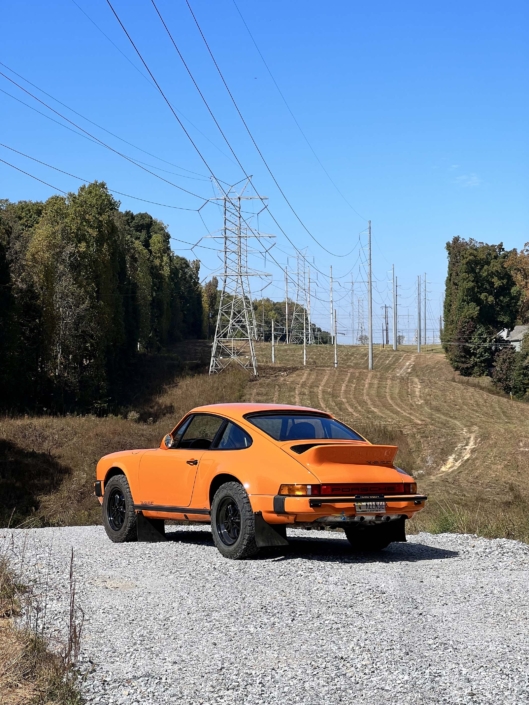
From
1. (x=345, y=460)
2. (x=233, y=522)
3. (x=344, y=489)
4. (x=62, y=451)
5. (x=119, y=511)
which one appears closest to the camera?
(x=344, y=489)

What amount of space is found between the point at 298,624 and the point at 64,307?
56.2 metres

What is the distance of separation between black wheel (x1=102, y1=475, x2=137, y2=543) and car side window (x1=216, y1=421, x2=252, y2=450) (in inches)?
73.5

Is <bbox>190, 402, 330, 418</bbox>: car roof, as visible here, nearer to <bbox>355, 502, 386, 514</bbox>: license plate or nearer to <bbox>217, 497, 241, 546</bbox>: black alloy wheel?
<bbox>217, 497, 241, 546</bbox>: black alloy wheel

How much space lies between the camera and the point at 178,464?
10.5 m

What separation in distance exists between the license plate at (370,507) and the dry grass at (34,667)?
11.5 feet

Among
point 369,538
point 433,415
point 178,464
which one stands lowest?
point 369,538

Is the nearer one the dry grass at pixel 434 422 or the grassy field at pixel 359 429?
the grassy field at pixel 359 429

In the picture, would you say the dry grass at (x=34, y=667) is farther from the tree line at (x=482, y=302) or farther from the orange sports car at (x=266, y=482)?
the tree line at (x=482, y=302)

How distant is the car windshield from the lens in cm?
984

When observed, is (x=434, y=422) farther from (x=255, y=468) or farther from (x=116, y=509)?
(x=255, y=468)

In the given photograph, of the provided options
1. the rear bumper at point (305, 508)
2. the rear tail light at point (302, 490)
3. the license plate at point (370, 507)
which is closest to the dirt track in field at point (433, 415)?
the license plate at point (370, 507)

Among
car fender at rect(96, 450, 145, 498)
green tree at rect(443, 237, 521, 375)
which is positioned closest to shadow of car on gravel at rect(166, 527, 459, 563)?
car fender at rect(96, 450, 145, 498)

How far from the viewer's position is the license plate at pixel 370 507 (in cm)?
902

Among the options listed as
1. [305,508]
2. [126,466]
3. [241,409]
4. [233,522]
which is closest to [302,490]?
[305,508]
